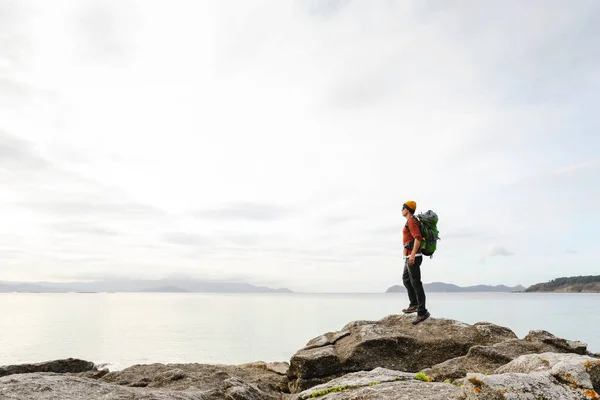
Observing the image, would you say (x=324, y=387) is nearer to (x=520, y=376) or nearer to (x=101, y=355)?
(x=520, y=376)

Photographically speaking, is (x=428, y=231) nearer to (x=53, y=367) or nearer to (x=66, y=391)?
(x=66, y=391)

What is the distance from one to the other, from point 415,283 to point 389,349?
8.57ft

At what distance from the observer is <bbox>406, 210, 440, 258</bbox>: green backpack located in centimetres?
1537

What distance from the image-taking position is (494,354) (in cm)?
1313

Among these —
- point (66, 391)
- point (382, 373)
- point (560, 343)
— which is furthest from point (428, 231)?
point (66, 391)

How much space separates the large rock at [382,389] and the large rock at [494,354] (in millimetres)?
3516

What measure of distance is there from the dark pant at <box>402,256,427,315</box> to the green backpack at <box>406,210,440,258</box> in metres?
0.41

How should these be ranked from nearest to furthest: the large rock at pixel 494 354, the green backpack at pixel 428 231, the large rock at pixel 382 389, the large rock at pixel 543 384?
the large rock at pixel 543 384 < the large rock at pixel 382 389 < the large rock at pixel 494 354 < the green backpack at pixel 428 231

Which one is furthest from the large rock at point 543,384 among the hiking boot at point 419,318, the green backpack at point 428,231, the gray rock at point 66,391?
the hiking boot at point 419,318

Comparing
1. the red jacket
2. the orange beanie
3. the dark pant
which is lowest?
the dark pant

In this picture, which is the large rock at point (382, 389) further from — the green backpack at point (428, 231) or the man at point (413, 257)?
the green backpack at point (428, 231)

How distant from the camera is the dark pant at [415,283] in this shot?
50.8ft

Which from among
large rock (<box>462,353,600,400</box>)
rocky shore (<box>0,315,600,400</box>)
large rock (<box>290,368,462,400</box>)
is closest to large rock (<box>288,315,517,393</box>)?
rocky shore (<box>0,315,600,400</box>)

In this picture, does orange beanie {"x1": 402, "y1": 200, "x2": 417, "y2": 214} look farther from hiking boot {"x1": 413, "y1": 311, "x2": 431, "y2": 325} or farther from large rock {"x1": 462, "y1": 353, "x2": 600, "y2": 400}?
large rock {"x1": 462, "y1": 353, "x2": 600, "y2": 400}
